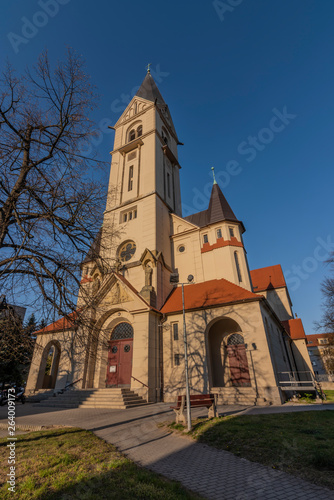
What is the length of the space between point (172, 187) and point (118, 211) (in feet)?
25.5

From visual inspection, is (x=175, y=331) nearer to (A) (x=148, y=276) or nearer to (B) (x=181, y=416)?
(A) (x=148, y=276)

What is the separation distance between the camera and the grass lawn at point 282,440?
4469mm

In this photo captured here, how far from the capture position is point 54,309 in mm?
7016

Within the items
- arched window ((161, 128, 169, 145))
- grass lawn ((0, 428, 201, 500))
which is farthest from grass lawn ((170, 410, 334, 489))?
arched window ((161, 128, 169, 145))

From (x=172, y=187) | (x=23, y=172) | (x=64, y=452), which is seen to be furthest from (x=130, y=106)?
(x=64, y=452)

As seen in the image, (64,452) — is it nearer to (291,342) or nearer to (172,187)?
(172,187)

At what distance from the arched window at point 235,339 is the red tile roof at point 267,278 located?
16.6 metres

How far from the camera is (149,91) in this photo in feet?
121

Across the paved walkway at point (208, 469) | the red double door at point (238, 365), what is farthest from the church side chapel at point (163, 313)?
the paved walkway at point (208, 469)

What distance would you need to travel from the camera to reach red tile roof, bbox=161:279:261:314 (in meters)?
16.2

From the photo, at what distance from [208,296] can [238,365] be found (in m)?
4.90

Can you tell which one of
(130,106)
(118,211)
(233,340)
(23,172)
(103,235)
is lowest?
(233,340)

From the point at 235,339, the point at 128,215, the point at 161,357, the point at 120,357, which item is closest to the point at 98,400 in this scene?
the point at 120,357

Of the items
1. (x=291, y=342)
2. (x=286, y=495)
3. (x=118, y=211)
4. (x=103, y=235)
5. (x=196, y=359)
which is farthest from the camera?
(x=291, y=342)
